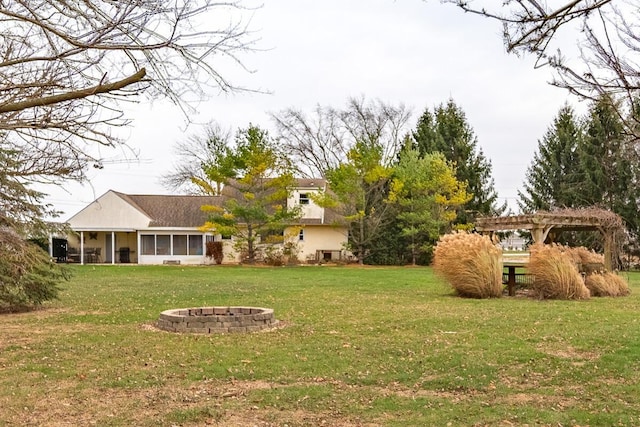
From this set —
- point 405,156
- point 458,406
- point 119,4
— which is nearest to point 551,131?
point 405,156

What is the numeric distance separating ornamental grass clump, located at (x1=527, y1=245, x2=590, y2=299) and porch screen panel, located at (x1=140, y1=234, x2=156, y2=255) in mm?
25818

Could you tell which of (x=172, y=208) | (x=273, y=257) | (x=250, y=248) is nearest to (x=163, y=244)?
(x=172, y=208)

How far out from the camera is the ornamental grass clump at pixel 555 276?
1462cm

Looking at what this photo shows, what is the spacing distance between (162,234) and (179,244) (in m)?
1.13

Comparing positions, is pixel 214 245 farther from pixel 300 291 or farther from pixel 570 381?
pixel 570 381

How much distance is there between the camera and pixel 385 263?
3409cm

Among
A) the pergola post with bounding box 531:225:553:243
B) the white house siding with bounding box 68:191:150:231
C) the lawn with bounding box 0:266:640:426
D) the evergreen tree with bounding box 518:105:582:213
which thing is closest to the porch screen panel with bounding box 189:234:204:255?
the white house siding with bounding box 68:191:150:231

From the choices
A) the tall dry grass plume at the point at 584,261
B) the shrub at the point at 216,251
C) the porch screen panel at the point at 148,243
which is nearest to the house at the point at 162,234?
the porch screen panel at the point at 148,243

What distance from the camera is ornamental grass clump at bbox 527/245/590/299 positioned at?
1462 centimetres

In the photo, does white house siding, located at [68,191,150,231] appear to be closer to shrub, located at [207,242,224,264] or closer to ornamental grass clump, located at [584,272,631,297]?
shrub, located at [207,242,224,264]

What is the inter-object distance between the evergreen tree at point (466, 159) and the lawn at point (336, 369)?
76.4 feet

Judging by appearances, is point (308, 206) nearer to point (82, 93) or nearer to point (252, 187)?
point (252, 187)

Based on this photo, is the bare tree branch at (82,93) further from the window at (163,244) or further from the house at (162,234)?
the window at (163,244)

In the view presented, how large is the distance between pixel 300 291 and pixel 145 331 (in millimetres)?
7339
